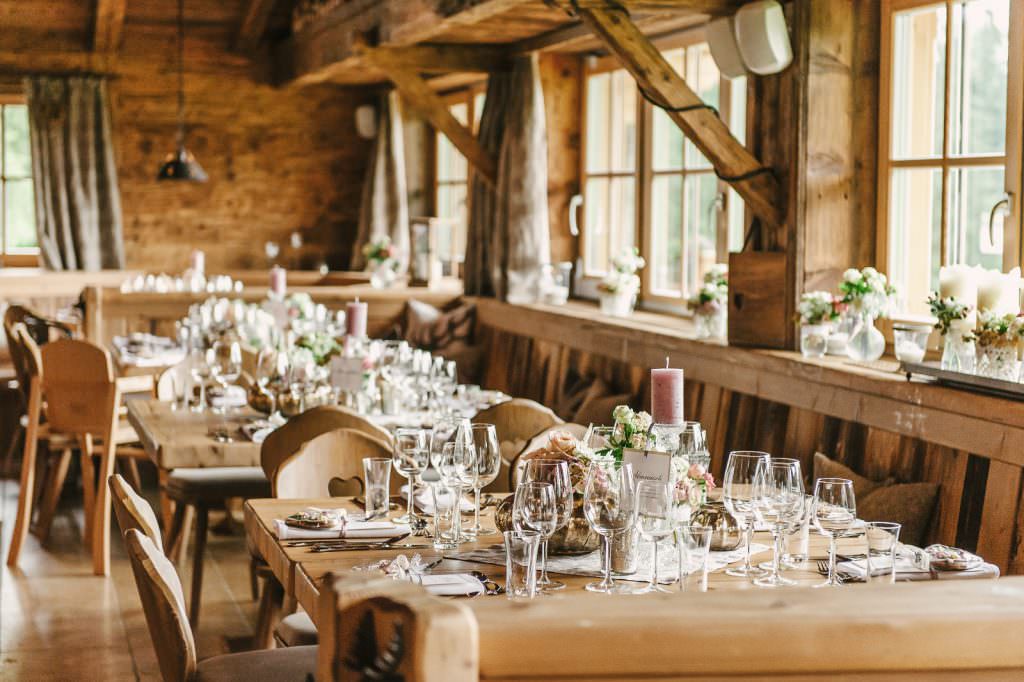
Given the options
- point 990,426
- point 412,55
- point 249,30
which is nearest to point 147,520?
point 990,426

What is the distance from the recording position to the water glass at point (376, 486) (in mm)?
2852

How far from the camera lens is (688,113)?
4711 millimetres

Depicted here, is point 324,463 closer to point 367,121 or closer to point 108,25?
point 108,25

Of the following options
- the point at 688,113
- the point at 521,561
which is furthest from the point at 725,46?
the point at 521,561

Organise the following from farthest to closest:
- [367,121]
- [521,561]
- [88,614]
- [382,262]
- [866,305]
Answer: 1. [367,121]
2. [382,262]
3. [88,614]
4. [866,305]
5. [521,561]

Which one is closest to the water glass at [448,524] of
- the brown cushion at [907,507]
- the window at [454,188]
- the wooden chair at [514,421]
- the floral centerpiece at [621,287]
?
the wooden chair at [514,421]

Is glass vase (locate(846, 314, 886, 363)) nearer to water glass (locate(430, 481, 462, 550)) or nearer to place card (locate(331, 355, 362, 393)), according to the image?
place card (locate(331, 355, 362, 393))

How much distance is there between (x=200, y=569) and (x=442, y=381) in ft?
3.71

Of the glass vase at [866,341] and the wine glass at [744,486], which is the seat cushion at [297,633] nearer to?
the wine glass at [744,486]

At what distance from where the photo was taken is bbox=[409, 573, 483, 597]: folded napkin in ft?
7.18

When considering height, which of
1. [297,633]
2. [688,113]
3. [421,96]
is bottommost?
[297,633]

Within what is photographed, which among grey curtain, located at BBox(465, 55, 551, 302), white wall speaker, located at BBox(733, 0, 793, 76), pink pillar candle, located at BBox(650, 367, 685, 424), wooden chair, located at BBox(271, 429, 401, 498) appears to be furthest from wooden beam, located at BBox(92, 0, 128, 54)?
pink pillar candle, located at BBox(650, 367, 685, 424)

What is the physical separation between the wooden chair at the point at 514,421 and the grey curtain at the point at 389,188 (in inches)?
257

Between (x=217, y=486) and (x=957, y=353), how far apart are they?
2485mm
